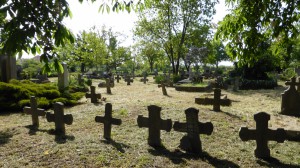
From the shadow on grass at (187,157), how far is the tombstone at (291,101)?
5.98 m

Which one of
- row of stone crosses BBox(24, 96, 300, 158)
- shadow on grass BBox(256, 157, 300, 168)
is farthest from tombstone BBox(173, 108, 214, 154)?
shadow on grass BBox(256, 157, 300, 168)

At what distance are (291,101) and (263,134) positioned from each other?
18.6 feet

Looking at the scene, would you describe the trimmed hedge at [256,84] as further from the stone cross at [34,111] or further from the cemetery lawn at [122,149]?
the stone cross at [34,111]

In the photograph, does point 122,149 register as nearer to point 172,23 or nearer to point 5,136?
point 5,136

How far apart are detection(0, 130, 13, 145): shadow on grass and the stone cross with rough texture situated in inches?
211

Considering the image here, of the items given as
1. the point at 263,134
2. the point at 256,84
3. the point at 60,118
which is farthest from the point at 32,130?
the point at 256,84

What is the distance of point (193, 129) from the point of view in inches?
207

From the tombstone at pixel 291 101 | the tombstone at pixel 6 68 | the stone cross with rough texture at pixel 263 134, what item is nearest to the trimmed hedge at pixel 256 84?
the tombstone at pixel 291 101

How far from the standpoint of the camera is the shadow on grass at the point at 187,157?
474 cm

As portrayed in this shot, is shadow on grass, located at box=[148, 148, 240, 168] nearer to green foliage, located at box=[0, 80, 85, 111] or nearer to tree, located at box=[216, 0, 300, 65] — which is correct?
tree, located at box=[216, 0, 300, 65]

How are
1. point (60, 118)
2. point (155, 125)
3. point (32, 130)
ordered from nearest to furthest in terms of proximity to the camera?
point (155, 125) < point (60, 118) < point (32, 130)

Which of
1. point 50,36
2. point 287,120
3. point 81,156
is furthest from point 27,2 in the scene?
point 287,120

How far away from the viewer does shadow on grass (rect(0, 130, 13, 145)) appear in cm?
625

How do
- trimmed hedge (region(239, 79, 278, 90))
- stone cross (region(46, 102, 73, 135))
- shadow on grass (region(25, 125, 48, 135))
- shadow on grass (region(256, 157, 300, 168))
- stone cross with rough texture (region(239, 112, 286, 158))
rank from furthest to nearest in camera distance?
trimmed hedge (region(239, 79, 278, 90)) < shadow on grass (region(25, 125, 48, 135)) < stone cross (region(46, 102, 73, 135)) < stone cross with rough texture (region(239, 112, 286, 158)) < shadow on grass (region(256, 157, 300, 168))
